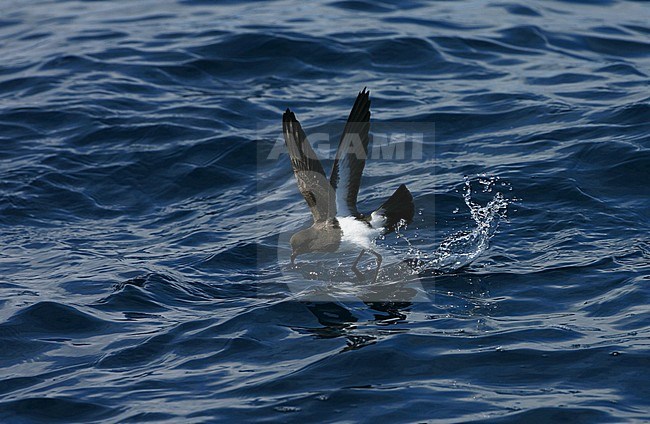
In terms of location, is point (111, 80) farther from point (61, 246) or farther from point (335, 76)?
point (61, 246)

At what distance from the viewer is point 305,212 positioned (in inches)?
323

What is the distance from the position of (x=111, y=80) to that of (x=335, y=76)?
2.67m

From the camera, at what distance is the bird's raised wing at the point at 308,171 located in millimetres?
6211

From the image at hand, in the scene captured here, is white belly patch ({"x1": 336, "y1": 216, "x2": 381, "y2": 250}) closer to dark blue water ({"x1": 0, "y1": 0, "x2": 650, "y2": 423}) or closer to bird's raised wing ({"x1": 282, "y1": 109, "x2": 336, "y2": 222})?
bird's raised wing ({"x1": 282, "y1": 109, "x2": 336, "y2": 222})

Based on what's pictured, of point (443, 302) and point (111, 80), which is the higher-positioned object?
point (111, 80)

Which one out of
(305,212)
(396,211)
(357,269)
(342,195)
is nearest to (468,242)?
(357,269)

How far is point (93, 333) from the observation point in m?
6.21

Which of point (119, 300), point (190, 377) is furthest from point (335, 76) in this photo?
point (190, 377)

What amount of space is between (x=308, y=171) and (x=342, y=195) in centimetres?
29

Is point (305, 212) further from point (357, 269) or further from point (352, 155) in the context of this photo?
point (352, 155)

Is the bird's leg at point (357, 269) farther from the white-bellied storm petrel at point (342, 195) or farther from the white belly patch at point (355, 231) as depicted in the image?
the white belly patch at point (355, 231)

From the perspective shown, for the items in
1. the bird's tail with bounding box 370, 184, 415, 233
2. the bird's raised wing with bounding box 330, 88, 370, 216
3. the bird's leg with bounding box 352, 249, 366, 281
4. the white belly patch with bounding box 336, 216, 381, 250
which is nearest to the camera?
the bird's raised wing with bounding box 330, 88, 370, 216

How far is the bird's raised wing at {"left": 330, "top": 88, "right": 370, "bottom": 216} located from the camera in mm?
6020

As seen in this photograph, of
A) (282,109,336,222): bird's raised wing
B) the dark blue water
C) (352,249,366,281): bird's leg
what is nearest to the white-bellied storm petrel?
(282,109,336,222): bird's raised wing
